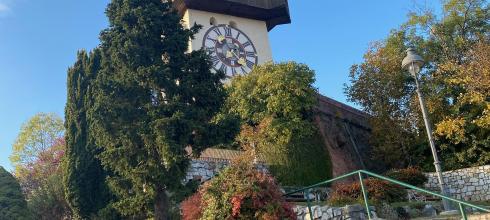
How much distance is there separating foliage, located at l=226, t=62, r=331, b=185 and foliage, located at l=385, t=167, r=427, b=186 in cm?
243

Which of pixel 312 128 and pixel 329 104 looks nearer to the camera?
pixel 312 128

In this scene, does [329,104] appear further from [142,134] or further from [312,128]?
[142,134]

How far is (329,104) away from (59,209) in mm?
10964

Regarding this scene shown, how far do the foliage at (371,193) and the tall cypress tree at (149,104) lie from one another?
150 inches

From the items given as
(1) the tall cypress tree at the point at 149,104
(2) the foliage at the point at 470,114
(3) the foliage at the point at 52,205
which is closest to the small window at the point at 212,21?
(2) the foliage at the point at 470,114

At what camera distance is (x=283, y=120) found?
19016mm

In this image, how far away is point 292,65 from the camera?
2025 centimetres

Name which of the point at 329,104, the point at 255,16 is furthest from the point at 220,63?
the point at 329,104

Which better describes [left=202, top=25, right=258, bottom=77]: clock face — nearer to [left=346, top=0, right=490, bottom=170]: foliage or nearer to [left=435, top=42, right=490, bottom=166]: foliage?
[left=346, top=0, right=490, bottom=170]: foliage

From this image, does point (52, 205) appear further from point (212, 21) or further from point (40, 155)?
point (212, 21)

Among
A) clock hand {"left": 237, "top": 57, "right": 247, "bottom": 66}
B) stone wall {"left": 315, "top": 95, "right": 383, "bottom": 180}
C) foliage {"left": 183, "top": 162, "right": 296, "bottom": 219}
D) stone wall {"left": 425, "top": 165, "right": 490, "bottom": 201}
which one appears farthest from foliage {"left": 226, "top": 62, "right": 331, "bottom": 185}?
foliage {"left": 183, "top": 162, "right": 296, "bottom": 219}

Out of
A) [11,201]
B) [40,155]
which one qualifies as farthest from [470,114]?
[40,155]

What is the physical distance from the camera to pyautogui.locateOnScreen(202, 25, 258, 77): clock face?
89.3ft

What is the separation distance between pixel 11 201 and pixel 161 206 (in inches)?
223
